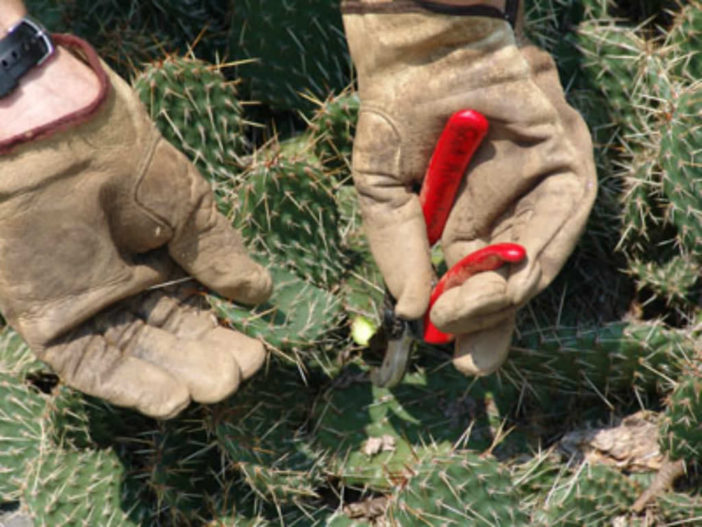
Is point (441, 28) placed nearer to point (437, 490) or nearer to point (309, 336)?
point (309, 336)

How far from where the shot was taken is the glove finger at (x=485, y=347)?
1867mm

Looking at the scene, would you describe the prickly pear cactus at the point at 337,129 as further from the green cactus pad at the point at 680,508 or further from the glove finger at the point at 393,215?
the green cactus pad at the point at 680,508

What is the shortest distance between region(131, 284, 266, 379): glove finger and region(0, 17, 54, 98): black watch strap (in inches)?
19.2

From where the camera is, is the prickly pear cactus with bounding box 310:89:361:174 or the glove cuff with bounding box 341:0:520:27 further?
the prickly pear cactus with bounding box 310:89:361:174

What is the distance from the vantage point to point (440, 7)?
1.79 metres

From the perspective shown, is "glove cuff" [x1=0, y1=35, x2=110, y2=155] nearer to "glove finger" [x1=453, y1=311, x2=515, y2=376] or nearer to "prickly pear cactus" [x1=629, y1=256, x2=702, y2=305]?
"glove finger" [x1=453, y1=311, x2=515, y2=376]

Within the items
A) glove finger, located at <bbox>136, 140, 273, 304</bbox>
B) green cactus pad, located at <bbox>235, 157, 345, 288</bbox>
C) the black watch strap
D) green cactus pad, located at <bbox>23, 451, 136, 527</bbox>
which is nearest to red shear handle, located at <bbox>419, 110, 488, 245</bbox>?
green cactus pad, located at <bbox>235, 157, 345, 288</bbox>

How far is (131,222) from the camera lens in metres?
1.78

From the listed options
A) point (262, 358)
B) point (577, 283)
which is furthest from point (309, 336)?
point (577, 283)

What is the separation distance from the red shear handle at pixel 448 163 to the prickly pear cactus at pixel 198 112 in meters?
0.50

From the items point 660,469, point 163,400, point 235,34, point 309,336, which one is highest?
point 235,34

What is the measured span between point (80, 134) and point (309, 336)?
62cm

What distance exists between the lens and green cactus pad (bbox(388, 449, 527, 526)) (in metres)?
1.82

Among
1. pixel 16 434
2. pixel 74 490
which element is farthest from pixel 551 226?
pixel 16 434
